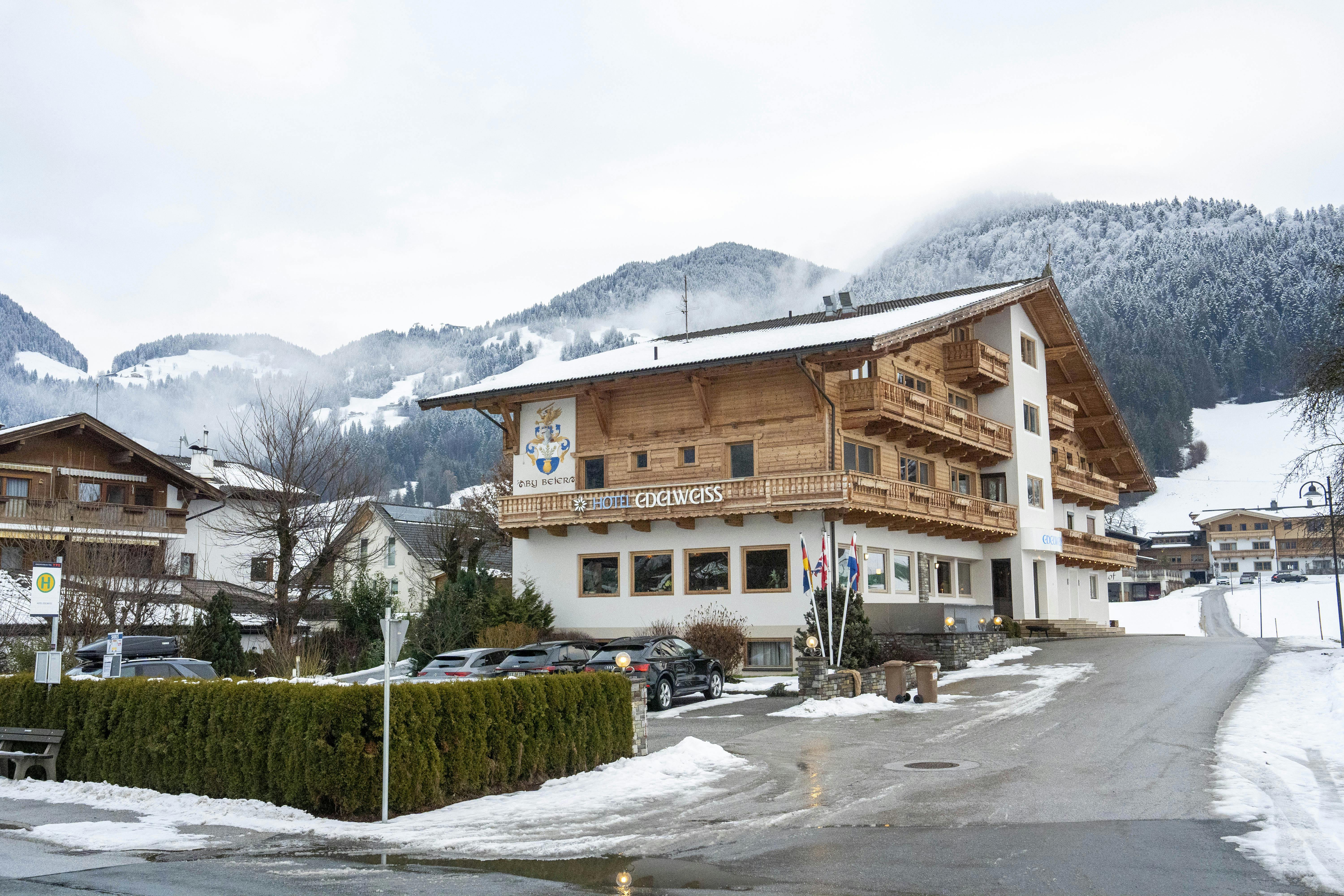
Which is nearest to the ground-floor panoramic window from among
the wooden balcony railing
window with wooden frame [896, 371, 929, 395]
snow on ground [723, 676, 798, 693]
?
snow on ground [723, 676, 798, 693]

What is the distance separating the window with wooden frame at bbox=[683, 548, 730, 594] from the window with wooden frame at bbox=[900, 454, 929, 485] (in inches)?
278

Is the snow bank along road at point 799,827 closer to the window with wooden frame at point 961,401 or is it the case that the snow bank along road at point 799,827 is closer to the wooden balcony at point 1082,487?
the window with wooden frame at point 961,401

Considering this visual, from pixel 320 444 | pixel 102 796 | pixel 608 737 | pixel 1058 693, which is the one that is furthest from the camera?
pixel 320 444

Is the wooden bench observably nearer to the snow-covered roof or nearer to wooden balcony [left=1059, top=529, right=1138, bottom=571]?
the snow-covered roof

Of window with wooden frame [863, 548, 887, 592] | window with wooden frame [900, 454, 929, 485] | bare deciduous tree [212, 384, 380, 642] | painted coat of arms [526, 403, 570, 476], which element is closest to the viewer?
bare deciduous tree [212, 384, 380, 642]

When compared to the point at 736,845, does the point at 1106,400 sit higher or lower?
higher

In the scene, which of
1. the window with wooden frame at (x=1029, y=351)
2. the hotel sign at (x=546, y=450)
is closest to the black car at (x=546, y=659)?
the hotel sign at (x=546, y=450)

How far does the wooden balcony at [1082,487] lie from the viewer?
50.2 m

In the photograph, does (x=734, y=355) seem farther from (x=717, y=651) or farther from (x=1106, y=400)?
(x=1106, y=400)

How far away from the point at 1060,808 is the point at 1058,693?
43.7ft

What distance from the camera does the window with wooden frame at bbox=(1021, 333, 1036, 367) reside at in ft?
154

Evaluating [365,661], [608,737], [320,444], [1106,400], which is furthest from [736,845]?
[1106,400]

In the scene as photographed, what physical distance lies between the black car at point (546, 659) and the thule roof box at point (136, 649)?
327 inches

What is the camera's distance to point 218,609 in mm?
34625
